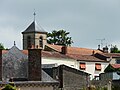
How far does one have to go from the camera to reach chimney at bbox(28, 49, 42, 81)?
32.9 meters

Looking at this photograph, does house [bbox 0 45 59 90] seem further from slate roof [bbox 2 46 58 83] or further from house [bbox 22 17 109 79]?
house [bbox 22 17 109 79]

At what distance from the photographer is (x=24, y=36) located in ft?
303

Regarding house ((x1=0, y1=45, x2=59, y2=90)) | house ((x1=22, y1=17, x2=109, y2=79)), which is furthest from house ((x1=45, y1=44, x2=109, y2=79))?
house ((x1=0, y1=45, x2=59, y2=90))

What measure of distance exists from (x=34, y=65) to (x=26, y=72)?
93 cm

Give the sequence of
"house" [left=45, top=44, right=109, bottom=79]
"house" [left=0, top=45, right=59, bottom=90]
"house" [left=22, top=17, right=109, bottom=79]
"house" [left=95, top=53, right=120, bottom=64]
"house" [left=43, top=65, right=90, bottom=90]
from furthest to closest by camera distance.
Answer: "house" [left=95, top=53, right=120, bottom=64], "house" [left=45, top=44, right=109, bottom=79], "house" [left=22, top=17, right=109, bottom=79], "house" [left=43, top=65, right=90, bottom=90], "house" [left=0, top=45, right=59, bottom=90]

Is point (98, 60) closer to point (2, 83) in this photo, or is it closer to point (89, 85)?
point (89, 85)

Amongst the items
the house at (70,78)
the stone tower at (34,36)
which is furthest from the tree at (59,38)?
the house at (70,78)

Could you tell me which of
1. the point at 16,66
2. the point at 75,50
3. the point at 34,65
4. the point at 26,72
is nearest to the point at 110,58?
the point at 75,50

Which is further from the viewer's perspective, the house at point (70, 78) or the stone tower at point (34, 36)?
the stone tower at point (34, 36)

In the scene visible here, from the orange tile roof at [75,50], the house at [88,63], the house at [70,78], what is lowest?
the house at [70,78]

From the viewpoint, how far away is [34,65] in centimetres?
3309

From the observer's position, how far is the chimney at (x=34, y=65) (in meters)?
32.9

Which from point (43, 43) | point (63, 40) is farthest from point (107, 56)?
point (63, 40)

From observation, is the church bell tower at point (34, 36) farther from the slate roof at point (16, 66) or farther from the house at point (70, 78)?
the slate roof at point (16, 66)
